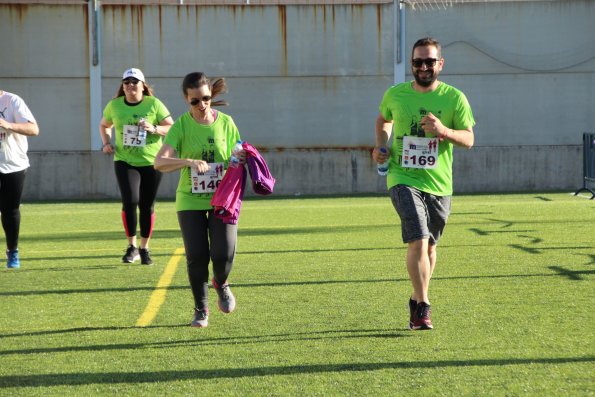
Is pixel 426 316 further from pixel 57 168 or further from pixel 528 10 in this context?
pixel 528 10

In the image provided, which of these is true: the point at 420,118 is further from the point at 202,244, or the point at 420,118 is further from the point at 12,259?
the point at 12,259

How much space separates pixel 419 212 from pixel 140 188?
4832 mm

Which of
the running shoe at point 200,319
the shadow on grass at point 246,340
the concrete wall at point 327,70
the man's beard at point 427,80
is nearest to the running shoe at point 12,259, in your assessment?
the running shoe at point 200,319

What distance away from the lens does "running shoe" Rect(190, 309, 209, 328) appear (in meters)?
7.67

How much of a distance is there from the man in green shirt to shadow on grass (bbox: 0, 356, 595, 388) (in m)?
1.27

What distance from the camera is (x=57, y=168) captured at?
2759cm

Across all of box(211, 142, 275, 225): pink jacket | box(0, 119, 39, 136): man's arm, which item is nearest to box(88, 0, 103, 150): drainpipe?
box(0, 119, 39, 136): man's arm

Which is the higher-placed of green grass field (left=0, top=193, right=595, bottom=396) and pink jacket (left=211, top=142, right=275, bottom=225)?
pink jacket (left=211, top=142, right=275, bottom=225)

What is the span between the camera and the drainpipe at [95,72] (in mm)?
28578

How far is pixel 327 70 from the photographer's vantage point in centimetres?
2922

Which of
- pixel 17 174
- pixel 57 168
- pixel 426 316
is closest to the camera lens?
pixel 426 316

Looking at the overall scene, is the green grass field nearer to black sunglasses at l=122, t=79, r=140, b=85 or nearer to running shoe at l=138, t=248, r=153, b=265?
running shoe at l=138, t=248, r=153, b=265

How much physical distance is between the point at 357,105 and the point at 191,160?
72.1ft

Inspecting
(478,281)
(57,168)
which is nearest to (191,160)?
(478,281)
